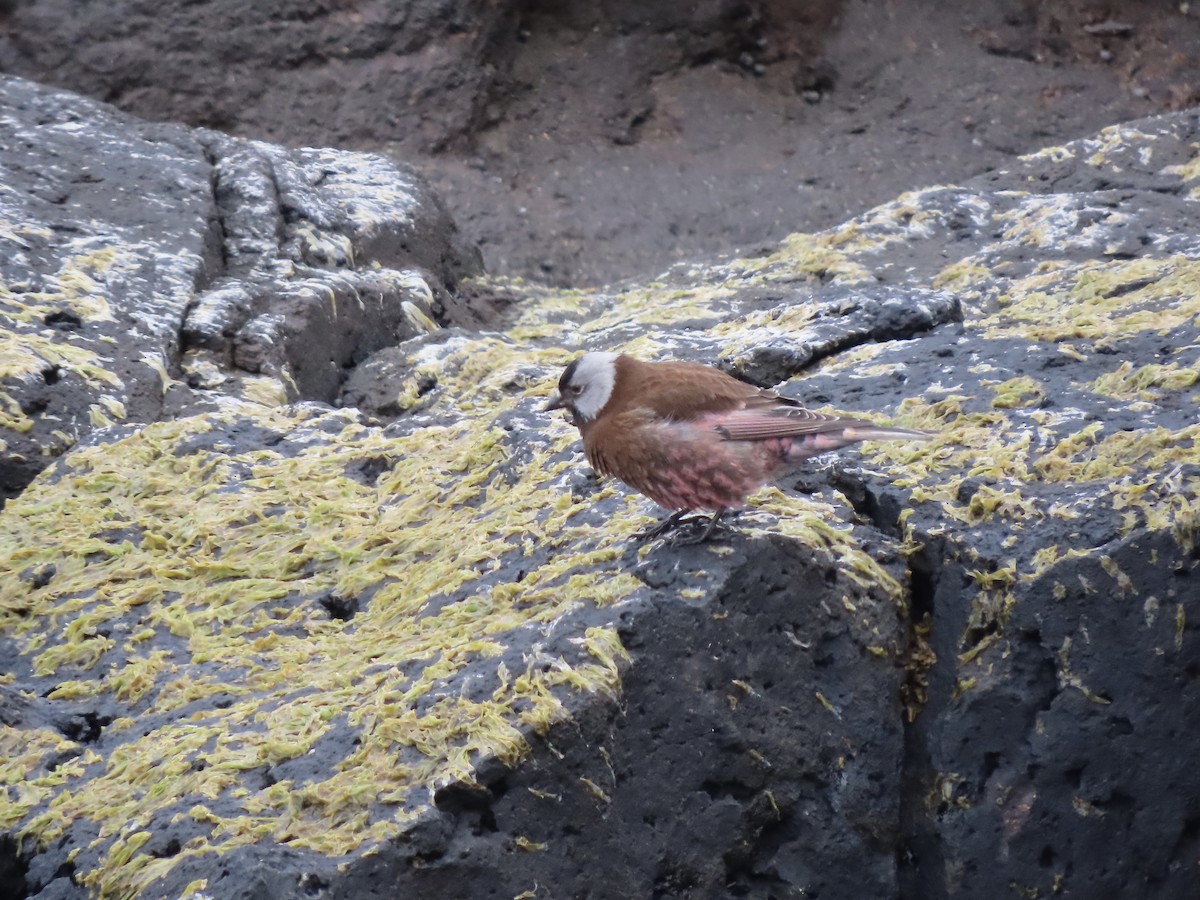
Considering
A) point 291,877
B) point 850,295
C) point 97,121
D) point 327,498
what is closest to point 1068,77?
point 850,295

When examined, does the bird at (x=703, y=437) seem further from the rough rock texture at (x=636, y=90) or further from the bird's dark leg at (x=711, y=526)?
the rough rock texture at (x=636, y=90)

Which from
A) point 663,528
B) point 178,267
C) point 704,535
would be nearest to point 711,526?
point 704,535

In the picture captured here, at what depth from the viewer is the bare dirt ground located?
897 cm

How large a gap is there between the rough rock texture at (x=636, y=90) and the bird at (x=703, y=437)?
4.92 meters

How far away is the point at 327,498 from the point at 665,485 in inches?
55.8

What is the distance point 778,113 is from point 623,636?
7.36 metres

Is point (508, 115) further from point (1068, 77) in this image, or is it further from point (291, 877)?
point (291, 877)

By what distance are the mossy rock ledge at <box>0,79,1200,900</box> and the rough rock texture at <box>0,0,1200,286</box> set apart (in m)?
4.07

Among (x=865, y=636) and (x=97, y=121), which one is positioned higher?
(x=97, y=121)

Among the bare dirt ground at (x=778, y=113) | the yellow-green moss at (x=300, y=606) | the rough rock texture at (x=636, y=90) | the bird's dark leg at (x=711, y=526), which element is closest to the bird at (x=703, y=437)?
the bird's dark leg at (x=711, y=526)

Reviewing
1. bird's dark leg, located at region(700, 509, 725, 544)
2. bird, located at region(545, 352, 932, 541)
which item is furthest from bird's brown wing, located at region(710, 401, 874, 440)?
bird's dark leg, located at region(700, 509, 725, 544)

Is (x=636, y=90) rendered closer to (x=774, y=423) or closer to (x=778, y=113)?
(x=778, y=113)

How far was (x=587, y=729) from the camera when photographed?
3.20 m

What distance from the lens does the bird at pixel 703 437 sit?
347 cm
